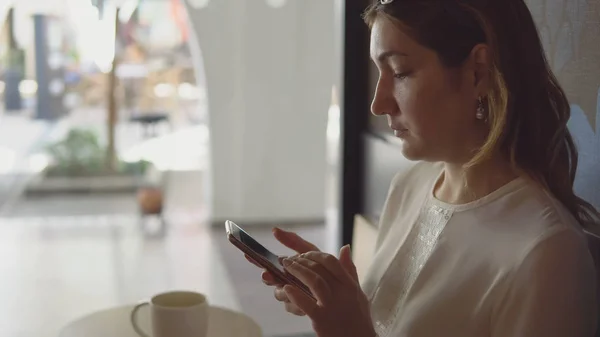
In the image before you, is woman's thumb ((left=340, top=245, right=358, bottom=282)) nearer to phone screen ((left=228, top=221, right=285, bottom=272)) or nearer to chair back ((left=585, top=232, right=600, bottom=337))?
phone screen ((left=228, top=221, right=285, bottom=272))

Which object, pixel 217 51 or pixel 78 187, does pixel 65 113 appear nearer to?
pixel 78 187

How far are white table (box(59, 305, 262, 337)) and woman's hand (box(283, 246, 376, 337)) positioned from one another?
319mm

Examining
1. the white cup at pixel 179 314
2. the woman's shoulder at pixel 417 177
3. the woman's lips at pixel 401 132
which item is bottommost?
the white cup at pixel 179 314

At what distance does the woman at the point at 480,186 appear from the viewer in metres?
0.78

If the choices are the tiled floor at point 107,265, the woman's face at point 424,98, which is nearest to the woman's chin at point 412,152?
the woman's face at point 424,98

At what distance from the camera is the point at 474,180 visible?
3.08ft

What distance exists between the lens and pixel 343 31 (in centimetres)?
184

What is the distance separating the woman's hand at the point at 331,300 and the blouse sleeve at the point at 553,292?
174 millimetres

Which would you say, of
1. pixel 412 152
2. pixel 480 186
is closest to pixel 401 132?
pixel 412 152

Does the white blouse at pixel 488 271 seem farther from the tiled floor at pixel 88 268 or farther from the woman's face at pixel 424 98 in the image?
the tiled floor at pixel 88 268

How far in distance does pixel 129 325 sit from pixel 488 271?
0.66 meters

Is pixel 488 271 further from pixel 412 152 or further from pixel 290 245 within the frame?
pixel 290 245

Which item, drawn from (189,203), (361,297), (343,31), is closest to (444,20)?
(361,297)

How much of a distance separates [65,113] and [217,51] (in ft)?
6.90
